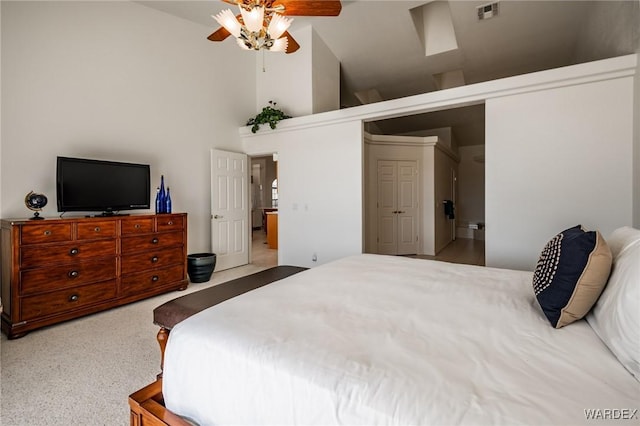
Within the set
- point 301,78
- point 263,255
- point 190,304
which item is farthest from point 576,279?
point 263,255

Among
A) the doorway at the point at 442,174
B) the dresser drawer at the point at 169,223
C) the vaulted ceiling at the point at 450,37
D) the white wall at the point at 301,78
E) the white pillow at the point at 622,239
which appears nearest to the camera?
the white pillow at the point at 622,239

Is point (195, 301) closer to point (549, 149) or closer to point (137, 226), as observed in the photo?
point (137, 226)

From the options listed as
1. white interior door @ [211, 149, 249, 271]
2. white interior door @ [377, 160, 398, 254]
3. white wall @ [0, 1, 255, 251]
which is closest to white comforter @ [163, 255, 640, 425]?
white wall @ [0, 1, 255, 251]

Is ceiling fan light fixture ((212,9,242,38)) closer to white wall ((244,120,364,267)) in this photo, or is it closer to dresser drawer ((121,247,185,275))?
white wall ((244,120,364,267))

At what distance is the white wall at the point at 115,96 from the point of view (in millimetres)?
2994

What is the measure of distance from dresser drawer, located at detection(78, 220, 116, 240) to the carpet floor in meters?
0.81

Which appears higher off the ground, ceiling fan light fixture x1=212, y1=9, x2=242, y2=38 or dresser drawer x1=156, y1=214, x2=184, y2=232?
Answer: ceiling fan light fixture x1=212, y1=9, x2=242, y2=38

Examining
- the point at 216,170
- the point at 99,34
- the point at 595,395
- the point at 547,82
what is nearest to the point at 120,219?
the point at 216,170

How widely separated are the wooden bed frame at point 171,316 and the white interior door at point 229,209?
256 cm

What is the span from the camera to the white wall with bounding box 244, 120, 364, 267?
4.50 m

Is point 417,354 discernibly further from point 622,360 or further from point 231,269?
point 231,269

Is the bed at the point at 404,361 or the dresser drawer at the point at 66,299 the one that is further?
the dresser drawer at the point at 66,299

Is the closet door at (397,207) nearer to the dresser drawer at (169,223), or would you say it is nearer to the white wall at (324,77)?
the white wall at (324,77)

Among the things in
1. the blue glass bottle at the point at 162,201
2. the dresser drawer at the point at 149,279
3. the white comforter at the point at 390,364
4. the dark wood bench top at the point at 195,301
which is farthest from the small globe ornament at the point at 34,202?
the white comforter at the point at 390,364
